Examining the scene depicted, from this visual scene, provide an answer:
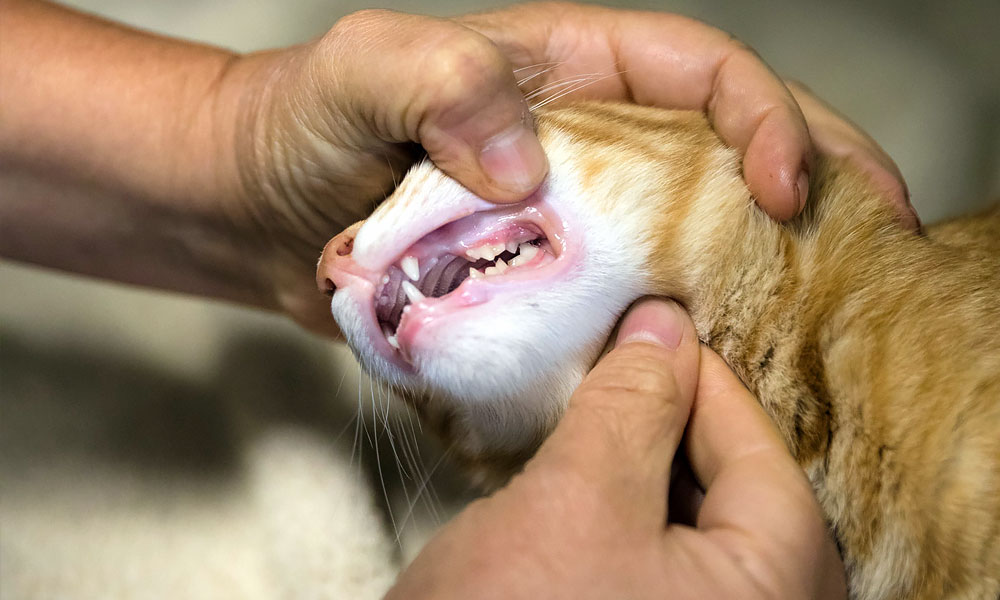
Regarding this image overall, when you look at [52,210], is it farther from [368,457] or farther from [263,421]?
[368,457]

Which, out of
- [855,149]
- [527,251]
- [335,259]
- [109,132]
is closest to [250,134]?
[109,132]

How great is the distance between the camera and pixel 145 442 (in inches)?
65.6

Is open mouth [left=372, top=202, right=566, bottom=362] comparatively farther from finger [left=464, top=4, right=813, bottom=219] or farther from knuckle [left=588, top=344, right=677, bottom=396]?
finger [left=464, top=4, right=813, bottom=219]

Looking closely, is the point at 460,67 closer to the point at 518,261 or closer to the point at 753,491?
the point at 518,261

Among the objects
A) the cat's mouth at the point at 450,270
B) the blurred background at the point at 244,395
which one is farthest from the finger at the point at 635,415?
the blurred background at the point at 244,395

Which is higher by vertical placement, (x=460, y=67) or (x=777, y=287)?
(x=460, y=67)

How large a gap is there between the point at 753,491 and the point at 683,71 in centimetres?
77

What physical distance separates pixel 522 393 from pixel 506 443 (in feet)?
0.53

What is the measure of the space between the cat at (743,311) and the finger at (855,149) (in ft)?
0.53

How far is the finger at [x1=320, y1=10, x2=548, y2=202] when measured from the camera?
0.82 meters

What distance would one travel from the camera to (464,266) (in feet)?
3.10

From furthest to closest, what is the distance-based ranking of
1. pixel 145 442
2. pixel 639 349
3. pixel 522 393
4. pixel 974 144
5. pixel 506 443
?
pixel 974 144, pixel 145 442, pixel 506 443, pixel 522 393, pixel 639 349

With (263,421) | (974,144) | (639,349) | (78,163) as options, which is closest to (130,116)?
(78,163)

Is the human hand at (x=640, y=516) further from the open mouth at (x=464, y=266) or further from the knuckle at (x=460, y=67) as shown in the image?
the knuckle at (x=460, y=67)
